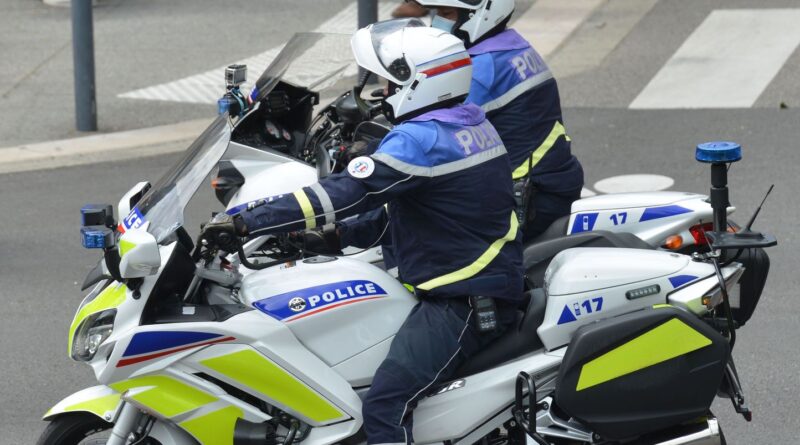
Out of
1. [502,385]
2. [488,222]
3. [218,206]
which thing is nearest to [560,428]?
[502,385]

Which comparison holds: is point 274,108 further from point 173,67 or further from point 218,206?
point 173,67

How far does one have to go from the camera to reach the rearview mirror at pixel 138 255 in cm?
419

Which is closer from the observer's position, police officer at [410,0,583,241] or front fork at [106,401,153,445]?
front fork at [106,401,153,445]

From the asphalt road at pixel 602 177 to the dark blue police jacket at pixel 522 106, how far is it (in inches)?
54.8

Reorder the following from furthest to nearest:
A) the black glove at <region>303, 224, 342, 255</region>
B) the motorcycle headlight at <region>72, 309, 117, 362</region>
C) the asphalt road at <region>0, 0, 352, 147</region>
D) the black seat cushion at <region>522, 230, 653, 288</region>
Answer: the asphalt road at <region>0, 0, 352, 147</region> → the black seat cushion at <region>522, 230, 653, 288</region> → the black glove at <region>303, 224, 342, 255</region> → the motorcycle headlight at <region>72, 309, 117, 362</region>

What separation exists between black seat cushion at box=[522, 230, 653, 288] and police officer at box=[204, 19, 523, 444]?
743 millimetres

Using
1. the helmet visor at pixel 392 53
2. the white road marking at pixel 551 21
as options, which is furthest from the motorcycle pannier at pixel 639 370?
the white road marking at pixel 551 21

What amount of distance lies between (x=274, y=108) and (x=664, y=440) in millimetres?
2970

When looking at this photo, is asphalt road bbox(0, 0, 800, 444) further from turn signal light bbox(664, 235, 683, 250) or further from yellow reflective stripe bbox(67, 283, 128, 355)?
yellow reflective stripe bbox(67, 283, 128, 355)

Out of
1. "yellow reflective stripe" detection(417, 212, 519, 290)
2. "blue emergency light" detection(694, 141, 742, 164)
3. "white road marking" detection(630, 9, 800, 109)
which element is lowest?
"white road marking" detection(630, 9, 800, 109)

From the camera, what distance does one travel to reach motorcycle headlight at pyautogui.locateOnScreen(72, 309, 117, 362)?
14.6 feet

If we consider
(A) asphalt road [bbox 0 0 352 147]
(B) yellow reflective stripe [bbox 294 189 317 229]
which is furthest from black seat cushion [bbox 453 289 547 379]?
(A) asphalt road [bbox 0 0 352 147]

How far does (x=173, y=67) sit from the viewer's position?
1382 cm

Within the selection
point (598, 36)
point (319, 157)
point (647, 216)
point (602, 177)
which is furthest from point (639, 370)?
point (598, 36)
